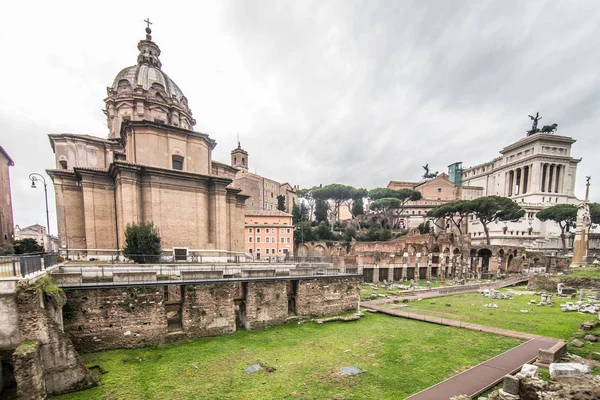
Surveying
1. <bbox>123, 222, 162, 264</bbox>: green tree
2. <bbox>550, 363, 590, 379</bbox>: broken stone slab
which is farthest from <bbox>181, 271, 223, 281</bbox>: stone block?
<bbox>550, 363, 590, 379</bbox>: broken stone slab

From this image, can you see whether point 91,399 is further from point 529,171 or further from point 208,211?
point 529,171

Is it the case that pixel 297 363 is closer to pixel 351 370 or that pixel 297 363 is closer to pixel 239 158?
pixel 351 370

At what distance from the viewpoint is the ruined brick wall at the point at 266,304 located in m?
13.0

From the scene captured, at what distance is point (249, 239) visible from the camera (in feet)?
157

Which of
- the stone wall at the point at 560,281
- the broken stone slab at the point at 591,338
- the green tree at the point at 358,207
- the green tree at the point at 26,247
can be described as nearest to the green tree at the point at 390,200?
the green tree at the point at 358,207

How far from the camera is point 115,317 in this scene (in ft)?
33.5

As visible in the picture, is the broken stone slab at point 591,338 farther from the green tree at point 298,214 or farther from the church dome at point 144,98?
the green tree at point 298,214

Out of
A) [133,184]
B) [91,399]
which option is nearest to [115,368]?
[91,399]

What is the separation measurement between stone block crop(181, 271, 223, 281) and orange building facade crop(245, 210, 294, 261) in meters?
35.6

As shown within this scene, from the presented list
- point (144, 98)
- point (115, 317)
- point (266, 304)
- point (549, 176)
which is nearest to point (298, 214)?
point (144, 98)

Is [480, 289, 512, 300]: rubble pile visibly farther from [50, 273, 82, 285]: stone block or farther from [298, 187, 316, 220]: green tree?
[298, 187, 316, 220]: green tree

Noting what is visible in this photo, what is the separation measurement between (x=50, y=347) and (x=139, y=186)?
16.9m

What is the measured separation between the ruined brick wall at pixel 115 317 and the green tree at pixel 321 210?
56388 millimetres

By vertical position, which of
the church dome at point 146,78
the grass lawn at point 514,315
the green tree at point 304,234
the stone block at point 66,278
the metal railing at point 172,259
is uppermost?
the church dome at point 146,78
